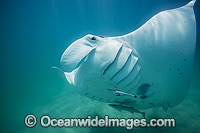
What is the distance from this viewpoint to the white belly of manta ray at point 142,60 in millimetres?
1622

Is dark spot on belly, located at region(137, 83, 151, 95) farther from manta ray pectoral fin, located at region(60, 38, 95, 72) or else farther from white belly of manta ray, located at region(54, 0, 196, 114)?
manta ray pectoral fin, located at region(60, 38, 95, 72)

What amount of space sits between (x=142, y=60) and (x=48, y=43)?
159 feet

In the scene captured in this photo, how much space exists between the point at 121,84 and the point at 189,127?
245 cm

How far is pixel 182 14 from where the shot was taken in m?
1.70

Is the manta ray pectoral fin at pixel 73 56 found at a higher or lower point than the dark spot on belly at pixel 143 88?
higher

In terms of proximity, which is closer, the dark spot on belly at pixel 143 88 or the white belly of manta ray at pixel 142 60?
the white belly of manta ray at pixel 142 60

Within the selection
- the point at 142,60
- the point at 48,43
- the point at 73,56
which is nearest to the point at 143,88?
the point at 142,60

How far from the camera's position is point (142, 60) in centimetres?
183

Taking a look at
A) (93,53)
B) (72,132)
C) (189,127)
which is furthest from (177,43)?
(72,132)

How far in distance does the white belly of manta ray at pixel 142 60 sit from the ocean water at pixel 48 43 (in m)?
1.58

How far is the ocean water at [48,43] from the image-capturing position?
3.73 metres

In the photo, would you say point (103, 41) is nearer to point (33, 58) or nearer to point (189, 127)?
point (189, 127)

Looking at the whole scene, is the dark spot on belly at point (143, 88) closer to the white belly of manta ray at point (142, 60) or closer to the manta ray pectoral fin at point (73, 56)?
the white belly of manta ray at point (142, 60)

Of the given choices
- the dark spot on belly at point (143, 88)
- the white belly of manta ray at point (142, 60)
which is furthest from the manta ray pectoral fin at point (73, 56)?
the dark spot on belly at point (143, 88)
